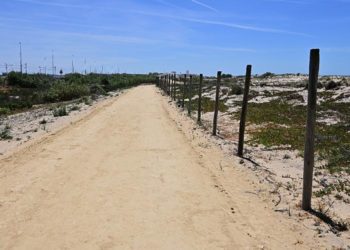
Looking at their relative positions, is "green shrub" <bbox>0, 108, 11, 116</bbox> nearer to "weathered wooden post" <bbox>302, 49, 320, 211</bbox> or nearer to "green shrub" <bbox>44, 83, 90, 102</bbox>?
"green shrub" <bbox>44, 83, 90, 102</bbox>

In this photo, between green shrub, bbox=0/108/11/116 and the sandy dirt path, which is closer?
the sandy dirt path

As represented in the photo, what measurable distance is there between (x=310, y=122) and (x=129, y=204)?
3.02 meters

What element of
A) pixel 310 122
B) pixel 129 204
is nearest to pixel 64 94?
pixel 129 204

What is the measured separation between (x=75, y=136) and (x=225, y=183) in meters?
6.70

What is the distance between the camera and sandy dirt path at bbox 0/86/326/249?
589cm

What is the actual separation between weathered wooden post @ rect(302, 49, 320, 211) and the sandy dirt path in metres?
0.64

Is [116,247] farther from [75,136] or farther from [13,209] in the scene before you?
[75,136]

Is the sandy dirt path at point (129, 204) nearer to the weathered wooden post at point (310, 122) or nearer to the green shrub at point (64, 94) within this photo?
the weathered wooden post at point (310, 122)

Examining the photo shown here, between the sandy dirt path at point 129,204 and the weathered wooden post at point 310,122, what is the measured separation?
0.64 metres

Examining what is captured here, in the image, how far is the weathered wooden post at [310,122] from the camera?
281 inches

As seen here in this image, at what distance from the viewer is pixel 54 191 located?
795 cm

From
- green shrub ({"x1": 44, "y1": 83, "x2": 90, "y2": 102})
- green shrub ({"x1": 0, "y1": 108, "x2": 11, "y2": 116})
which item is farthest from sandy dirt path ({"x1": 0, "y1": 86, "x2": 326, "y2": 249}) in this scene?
green shrub ({"x1": 44, "y1": 83, "x2": 90, "y2": 102})

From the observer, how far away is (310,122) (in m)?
7.21

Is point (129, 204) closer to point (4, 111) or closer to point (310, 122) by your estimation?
point (310, 122)
